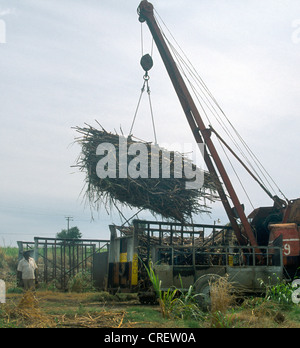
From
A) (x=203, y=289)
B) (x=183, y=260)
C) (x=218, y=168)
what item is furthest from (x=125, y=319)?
(x=218, y=168)

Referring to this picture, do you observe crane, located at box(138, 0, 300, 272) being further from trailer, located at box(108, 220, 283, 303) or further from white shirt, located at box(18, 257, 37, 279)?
white shirt, located at box(18, 257, 37, 279)

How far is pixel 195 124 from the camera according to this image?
46.1 feet

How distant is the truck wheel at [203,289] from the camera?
9.67m

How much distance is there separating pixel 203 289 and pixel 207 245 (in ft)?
10.7

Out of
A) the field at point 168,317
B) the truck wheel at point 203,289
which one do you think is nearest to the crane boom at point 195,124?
the truck wheel at point 203,289

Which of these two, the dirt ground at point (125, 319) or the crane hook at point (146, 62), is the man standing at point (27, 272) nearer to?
the dirt ground at point (125, 319)

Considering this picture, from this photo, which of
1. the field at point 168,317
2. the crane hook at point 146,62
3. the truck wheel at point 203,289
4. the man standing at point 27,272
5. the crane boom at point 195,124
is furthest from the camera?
the crane hook at point 146,62

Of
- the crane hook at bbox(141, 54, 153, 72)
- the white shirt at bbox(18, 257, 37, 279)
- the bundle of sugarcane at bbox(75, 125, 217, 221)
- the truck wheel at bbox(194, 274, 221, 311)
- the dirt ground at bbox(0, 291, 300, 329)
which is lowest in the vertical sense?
the dirt ground at bbox(0, 291, 300, 329)

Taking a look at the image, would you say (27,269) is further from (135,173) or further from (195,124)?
(195,124)

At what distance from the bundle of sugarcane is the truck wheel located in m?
2.73

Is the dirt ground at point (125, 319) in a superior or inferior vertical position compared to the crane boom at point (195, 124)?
inferior

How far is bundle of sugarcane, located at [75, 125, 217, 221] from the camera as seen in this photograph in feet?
38.3

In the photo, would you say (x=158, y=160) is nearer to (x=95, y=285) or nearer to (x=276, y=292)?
(x=276, y=292)

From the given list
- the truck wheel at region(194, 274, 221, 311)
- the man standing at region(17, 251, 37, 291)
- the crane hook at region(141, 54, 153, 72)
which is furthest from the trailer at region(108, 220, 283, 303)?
the crane hook at region(141, 54, 153, 72)
